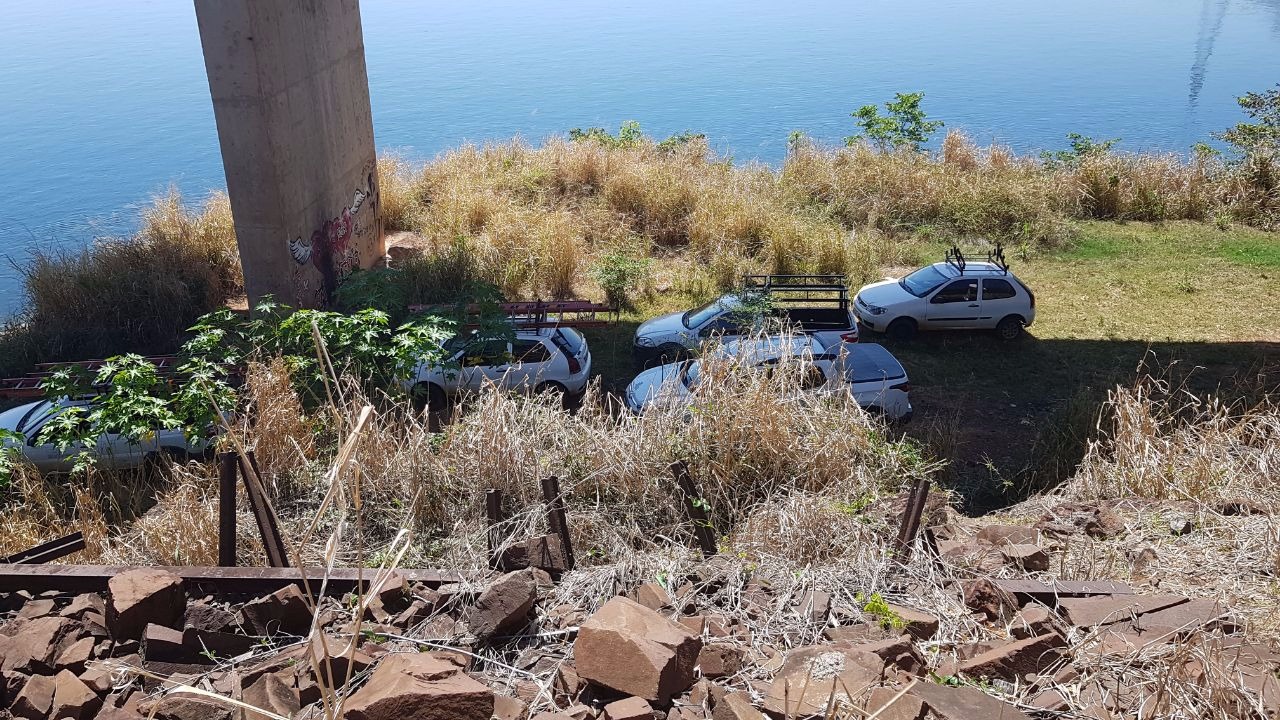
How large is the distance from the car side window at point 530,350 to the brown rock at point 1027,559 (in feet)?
23.9

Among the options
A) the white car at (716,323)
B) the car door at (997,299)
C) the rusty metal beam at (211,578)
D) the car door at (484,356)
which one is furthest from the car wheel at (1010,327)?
the rusty metal beam at (211,578)

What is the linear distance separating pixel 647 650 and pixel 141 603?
296 cm

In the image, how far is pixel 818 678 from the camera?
406 cm

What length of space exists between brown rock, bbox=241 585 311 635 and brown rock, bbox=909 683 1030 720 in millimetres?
3396

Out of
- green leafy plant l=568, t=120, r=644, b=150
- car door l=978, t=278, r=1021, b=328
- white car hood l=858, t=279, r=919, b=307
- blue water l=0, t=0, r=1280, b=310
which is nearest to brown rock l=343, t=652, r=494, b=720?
white car hood l=858, t=279, r=919, b=307

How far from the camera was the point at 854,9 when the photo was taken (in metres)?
92.0

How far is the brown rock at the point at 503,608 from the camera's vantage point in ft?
15.7

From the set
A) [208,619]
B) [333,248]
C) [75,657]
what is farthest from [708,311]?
[75,657]

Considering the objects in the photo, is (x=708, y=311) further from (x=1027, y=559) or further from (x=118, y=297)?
(x=118, y=297)

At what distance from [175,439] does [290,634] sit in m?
6.55

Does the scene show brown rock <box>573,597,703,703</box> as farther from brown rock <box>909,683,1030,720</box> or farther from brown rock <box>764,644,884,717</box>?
brown rock <box>909,683,1030,720</box>

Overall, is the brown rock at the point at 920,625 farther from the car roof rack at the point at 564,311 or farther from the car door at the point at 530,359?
the car roof rack at the point at 564,311

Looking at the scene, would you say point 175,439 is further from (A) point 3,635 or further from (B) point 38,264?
(B) point 38,264

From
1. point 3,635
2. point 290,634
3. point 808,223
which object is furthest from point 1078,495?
point 808,223
